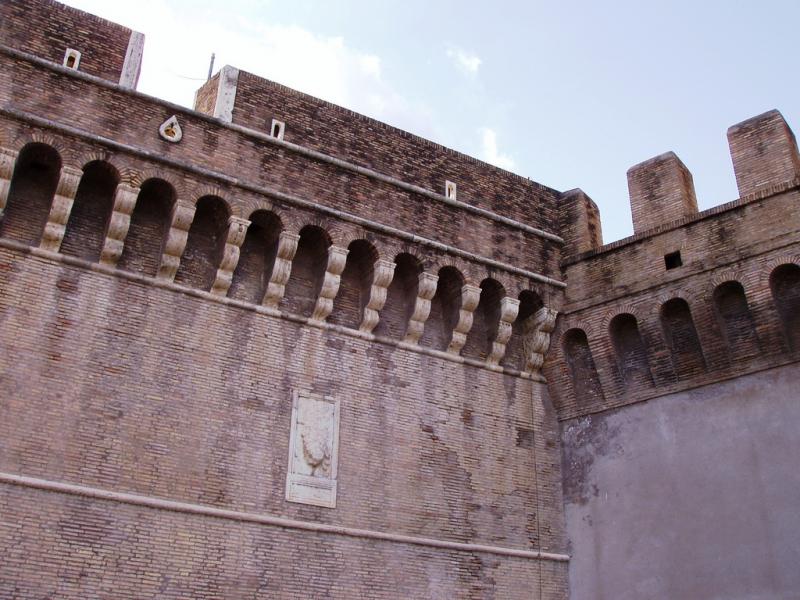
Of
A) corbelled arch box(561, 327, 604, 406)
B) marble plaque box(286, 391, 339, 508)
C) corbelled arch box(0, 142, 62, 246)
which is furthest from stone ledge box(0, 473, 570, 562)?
corbelled arch box(0, 142, 62, 246)

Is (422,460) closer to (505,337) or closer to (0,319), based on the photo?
(505,337)

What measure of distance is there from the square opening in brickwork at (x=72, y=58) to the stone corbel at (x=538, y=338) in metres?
6.74

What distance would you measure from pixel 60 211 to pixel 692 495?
26.0ft

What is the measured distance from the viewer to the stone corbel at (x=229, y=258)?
36.1 feet

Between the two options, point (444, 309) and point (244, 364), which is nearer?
point (244, 364)

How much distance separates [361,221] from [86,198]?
329 cm

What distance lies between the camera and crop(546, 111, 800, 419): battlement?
11.5 metres

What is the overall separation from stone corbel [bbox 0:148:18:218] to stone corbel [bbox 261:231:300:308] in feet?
10.0

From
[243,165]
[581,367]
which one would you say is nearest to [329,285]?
[243,165]

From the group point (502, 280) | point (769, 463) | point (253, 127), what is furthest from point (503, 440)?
point (253, 127)

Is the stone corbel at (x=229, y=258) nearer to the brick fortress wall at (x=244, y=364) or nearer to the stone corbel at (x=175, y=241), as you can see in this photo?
the brick fortress wall at (x=244, y=364)

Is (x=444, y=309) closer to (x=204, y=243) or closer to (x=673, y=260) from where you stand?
(x=673, y=260)

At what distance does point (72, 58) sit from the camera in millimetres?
10969

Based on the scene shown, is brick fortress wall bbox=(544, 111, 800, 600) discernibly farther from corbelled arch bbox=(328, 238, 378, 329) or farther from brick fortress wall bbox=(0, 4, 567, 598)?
corbelled arch bbox=(328, 238, 378, 329)
